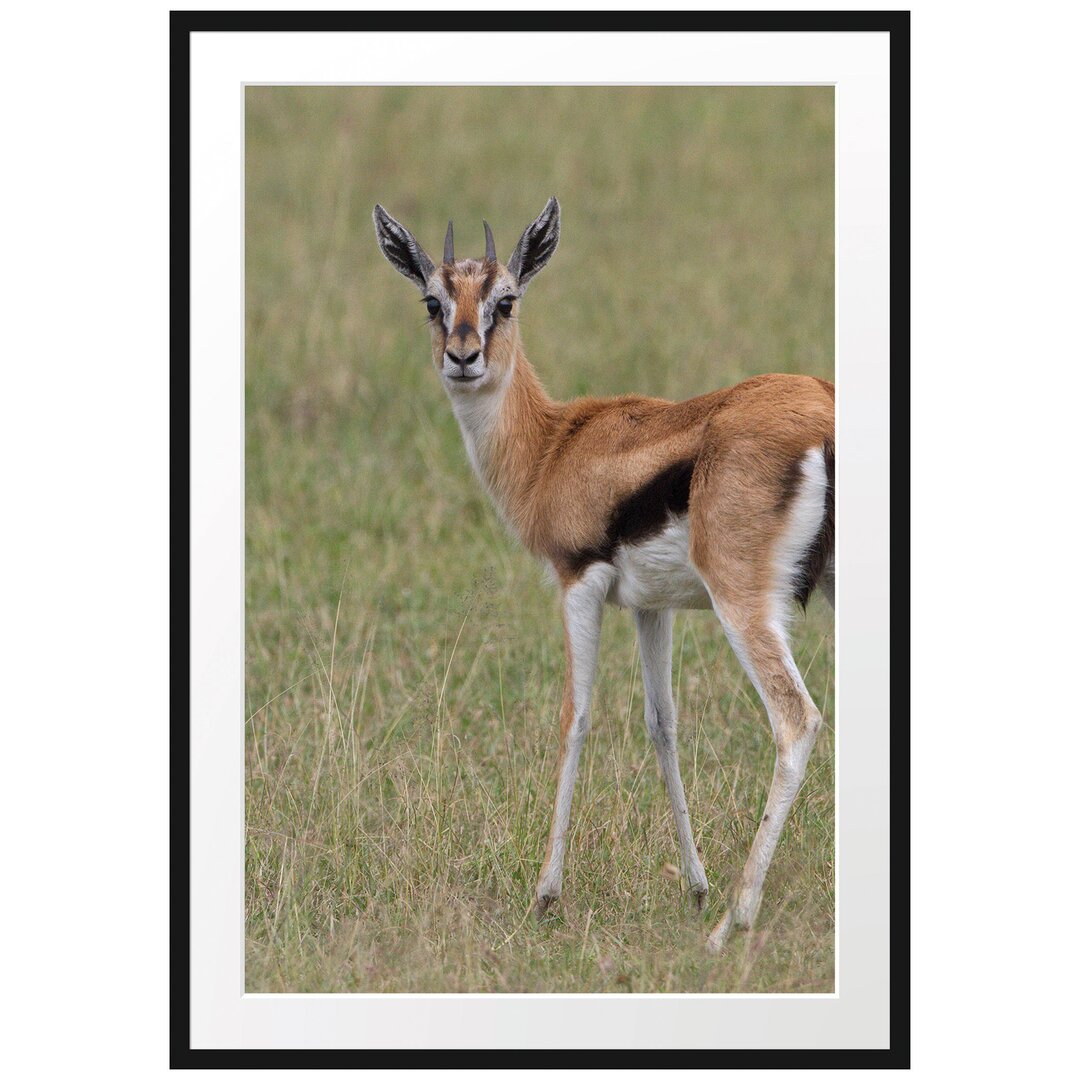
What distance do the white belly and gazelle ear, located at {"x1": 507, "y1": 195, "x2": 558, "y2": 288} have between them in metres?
1.24

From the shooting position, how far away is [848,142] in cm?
532

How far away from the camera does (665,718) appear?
19.7 feet

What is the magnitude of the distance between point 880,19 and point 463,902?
11.3 ft

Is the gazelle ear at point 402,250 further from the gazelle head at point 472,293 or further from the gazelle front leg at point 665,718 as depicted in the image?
the gazelle front leg at point 665,718

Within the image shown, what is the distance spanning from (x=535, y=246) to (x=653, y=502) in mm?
1247

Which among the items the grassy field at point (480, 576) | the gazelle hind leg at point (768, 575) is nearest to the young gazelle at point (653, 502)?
the gazelle hind leg at point (768, 575)

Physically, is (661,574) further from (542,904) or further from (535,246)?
(535,246)

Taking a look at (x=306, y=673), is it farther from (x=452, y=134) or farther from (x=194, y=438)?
(x=452, y=134)

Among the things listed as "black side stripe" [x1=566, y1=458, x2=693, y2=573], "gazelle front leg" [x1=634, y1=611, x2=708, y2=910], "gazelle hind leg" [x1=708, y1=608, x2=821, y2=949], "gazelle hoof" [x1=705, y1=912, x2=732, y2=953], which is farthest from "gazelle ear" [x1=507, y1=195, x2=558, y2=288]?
"gazelle hoof" [x1=705, y1=912, x2=732, y2=953]

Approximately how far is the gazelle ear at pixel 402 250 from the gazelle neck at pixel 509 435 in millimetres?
513

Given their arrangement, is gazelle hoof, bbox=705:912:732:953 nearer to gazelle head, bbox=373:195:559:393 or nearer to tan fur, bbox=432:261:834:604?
tan fur, bbox=432:261:834:604

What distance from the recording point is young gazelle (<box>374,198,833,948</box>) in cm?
525

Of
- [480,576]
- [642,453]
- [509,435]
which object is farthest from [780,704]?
[480,576]

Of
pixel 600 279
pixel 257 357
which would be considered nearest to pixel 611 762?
pixel 257 357
